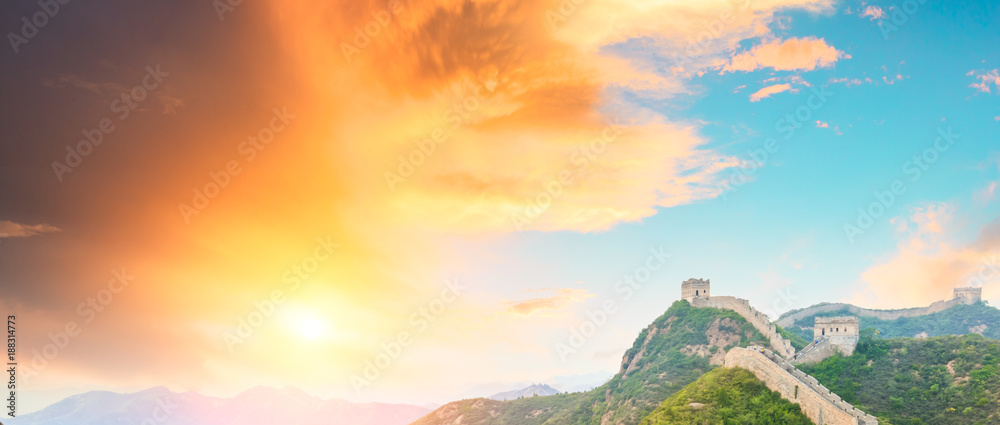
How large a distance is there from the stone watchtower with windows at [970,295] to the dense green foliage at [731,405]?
84962 mm

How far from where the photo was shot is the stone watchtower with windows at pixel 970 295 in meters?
112

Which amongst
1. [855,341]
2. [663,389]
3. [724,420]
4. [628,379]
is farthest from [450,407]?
[724,420]

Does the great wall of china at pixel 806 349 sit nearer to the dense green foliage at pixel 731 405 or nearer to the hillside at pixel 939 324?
the dense green foliage at pixel 731 405

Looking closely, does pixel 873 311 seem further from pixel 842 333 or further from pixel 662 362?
pixel 842 333

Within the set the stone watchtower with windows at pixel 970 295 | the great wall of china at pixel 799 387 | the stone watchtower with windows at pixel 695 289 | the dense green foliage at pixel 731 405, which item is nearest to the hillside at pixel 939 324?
the stone watchtower with windows at pixel 970 295

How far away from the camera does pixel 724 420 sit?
1860 inches

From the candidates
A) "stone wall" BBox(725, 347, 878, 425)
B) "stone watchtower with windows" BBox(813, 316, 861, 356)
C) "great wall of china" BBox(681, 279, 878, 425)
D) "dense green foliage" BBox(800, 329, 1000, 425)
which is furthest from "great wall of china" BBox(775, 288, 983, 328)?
"stone wall" BBox(725, 347, 878, 425)

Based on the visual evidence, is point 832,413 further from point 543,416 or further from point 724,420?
point 543,416

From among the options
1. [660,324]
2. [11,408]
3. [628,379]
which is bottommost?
[11,408]

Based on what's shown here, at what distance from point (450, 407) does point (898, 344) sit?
114m

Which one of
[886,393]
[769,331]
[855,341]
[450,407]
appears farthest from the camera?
[450,407]

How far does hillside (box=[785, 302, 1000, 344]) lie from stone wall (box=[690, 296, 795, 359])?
16.7 metres

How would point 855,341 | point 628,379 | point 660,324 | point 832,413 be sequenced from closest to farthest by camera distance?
point 832,413, point 855,341, point 628,379, point 660,324

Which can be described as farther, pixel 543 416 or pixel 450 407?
pixel 450 407
